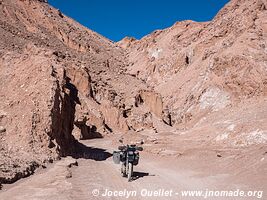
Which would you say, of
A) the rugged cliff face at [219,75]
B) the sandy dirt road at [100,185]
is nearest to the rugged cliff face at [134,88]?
the rugged cliff face at [219,75]

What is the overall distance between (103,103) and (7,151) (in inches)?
1397

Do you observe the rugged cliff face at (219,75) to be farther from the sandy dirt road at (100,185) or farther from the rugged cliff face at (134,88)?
the sandy dirt road at (100,185)

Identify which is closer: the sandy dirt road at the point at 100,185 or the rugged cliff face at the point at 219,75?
the sandy dirt road at the point at 100,185

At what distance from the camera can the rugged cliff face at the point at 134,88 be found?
16578 mm

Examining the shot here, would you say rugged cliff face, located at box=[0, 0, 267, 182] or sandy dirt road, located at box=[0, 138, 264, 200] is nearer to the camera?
sandy dirt road, located at box=[0, 138, 264, 200]

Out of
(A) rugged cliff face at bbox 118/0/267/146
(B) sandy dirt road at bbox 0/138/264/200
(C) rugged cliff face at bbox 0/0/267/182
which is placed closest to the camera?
(B) sandy dirt road at bbox 0/138/264/200

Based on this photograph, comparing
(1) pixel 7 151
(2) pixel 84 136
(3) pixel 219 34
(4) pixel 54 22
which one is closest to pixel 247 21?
(3) pixel 219 34

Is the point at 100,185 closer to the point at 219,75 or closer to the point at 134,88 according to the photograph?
the point at 219,75

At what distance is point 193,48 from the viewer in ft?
233

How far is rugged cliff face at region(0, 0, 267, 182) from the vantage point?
16578 mm

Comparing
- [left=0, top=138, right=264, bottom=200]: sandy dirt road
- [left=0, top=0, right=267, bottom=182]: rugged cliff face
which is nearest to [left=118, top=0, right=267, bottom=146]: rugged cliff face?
[left=0, top=0, right=267, bottom=182]: rugged cliff face

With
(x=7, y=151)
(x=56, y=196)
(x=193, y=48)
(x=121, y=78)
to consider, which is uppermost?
(x=193, y=48)

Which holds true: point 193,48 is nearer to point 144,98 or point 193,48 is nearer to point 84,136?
point 144,98

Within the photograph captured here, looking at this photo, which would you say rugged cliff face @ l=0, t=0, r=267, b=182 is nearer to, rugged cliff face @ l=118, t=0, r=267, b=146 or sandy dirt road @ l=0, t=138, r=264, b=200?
rugged cliff face @ l=118, t=0, r=267, b=146
